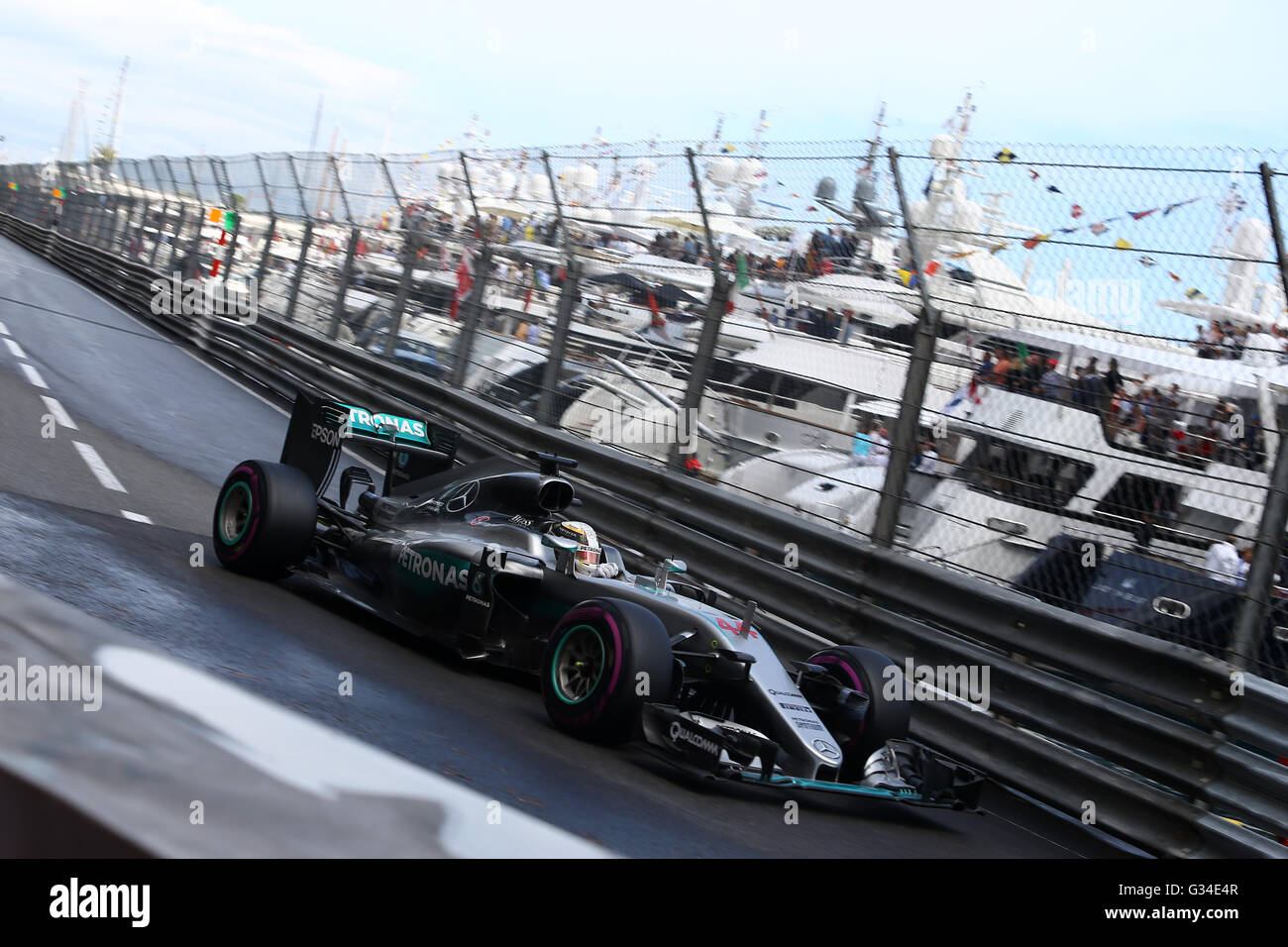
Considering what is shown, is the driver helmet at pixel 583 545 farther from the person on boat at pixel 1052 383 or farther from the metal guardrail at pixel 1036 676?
the person on boat at pixel 1052 383

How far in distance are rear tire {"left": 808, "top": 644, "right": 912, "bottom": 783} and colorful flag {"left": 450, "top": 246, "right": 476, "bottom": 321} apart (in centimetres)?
751

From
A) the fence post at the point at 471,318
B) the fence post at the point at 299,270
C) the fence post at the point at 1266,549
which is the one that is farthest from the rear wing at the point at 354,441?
the fence post at the point at 299,270

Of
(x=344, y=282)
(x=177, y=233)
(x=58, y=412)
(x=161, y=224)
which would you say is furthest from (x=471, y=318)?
(x=161, y=224)

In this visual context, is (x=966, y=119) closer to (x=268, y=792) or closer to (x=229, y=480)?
(x=229, y=480)

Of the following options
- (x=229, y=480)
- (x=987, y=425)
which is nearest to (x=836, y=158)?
(x=987, y=425)

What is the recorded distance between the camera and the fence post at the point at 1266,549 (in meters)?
5.64

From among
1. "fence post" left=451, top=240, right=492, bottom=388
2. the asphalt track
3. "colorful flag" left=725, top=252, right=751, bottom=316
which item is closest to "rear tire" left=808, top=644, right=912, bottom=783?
the asphalt track

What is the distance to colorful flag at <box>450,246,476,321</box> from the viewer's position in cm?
1257

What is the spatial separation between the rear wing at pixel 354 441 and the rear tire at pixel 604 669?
2445 mm

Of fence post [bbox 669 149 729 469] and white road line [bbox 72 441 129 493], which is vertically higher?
fence post [bbox 669 149 729 469]

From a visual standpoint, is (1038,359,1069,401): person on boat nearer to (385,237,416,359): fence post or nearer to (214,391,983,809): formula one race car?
(214,391,983,809): formula one race car

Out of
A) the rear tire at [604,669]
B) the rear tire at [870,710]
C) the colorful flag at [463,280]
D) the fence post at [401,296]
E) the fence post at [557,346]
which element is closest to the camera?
the rear tire at [604,669]

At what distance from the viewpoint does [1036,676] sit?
6.33 m

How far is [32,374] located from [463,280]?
4.26m
